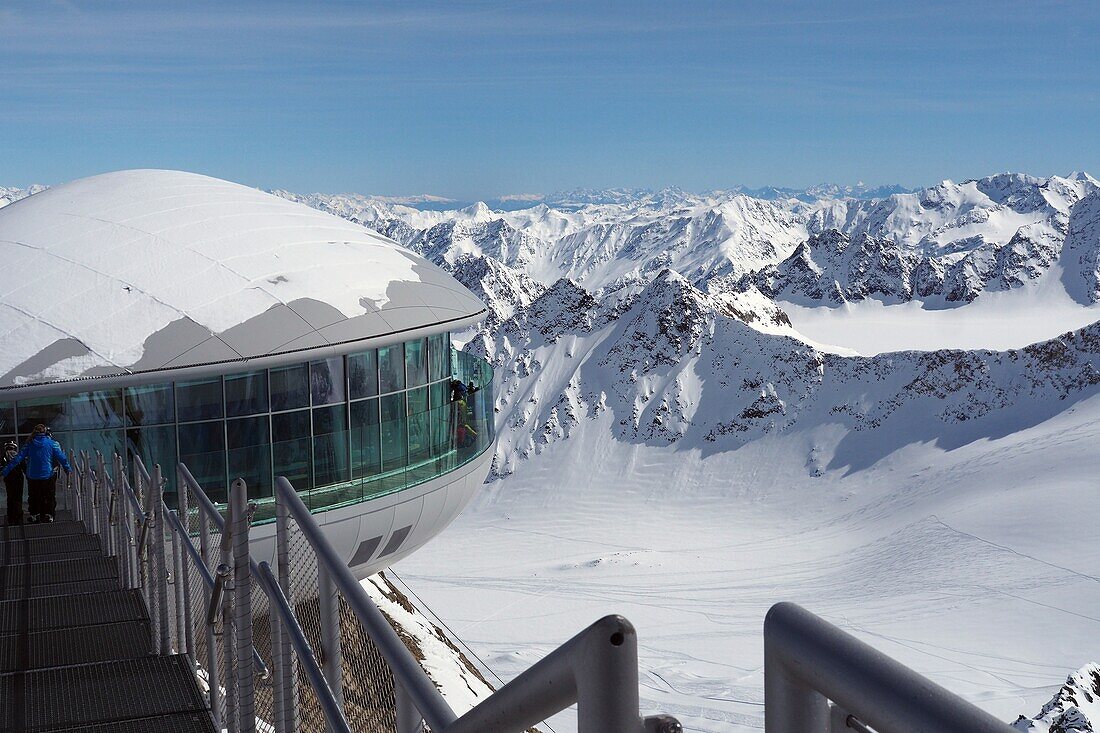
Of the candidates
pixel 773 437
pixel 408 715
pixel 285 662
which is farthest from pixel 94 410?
pixel 773 437

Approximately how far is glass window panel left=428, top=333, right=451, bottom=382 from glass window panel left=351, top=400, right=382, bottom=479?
1742mm

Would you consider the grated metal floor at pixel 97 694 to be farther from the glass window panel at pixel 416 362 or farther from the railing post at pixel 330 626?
the glass window panel at pixel 416 362

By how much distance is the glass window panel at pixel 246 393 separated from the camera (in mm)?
14508

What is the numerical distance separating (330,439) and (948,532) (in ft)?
279

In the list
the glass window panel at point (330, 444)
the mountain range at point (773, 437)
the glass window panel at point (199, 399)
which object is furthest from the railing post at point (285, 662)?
the mountain range at point (773, 437)

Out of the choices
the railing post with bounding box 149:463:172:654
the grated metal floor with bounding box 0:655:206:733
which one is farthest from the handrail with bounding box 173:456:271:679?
the grated metal floor with bounding box 0:655:206:733

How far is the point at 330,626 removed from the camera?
12.5 feet

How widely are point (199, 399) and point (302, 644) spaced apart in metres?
11.2

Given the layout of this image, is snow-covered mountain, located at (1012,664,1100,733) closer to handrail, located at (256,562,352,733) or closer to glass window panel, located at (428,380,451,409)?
glass window panel, located at (428,380,451,409)

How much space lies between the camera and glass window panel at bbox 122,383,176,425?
45.9 ft

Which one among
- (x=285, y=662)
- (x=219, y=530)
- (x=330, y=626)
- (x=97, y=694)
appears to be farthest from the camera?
(x=97, y=694)

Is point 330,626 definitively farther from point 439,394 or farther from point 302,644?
point 439,394

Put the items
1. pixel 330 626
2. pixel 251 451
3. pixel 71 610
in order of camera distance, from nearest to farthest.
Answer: pixel 330 626 → pixel 71 610 → pixel 251 451

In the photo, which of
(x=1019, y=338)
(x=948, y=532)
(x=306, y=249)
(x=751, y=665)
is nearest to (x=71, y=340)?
(x=306, y=249)
